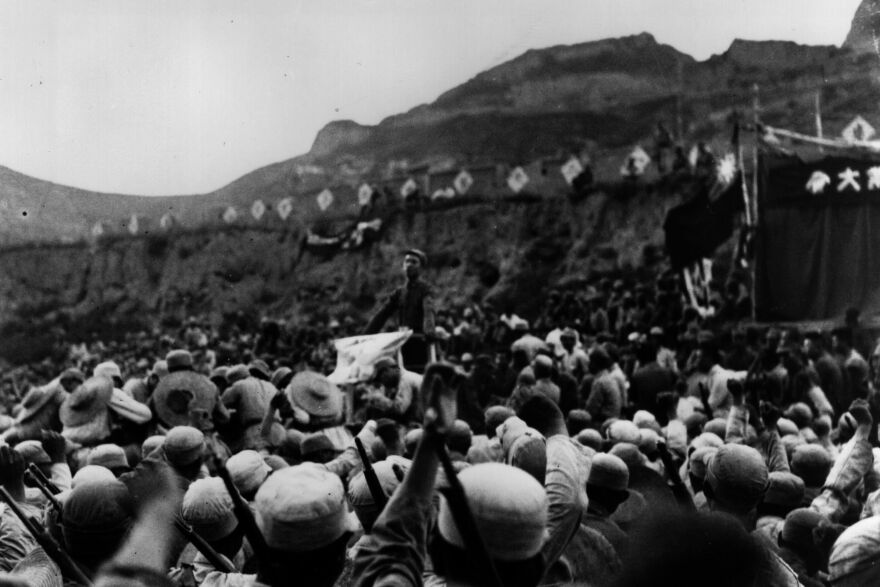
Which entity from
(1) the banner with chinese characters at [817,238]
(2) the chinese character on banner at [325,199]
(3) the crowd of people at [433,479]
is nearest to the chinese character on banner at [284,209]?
(2) the chinese character on banner at [325,199]

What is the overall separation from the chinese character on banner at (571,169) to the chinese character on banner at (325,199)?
9.52 meters

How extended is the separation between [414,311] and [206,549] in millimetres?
7525

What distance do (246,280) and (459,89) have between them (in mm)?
13312

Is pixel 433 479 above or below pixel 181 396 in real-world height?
above

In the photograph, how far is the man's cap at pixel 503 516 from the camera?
228cm

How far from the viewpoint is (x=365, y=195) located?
3619 centimetres

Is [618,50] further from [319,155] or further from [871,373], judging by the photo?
[871,373]

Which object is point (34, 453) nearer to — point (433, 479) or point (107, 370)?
point (107, 370)

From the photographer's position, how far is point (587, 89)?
1542 inches

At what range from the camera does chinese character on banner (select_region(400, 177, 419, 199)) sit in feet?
118

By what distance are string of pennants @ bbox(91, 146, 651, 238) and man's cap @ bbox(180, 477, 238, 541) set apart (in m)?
29.4

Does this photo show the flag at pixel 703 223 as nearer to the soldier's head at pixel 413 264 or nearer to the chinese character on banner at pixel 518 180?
the soldier's head at pixel 413 264

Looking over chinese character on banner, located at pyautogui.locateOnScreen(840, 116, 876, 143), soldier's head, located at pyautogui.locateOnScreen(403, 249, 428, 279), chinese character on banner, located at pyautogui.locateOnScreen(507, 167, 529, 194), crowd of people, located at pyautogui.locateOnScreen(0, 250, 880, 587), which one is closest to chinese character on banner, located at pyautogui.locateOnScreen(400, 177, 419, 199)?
chinese character on banner, located at pyautogui.locateOnScreen(507, 167, 529, 194)

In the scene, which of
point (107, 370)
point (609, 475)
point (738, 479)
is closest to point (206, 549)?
point (609, 475)
